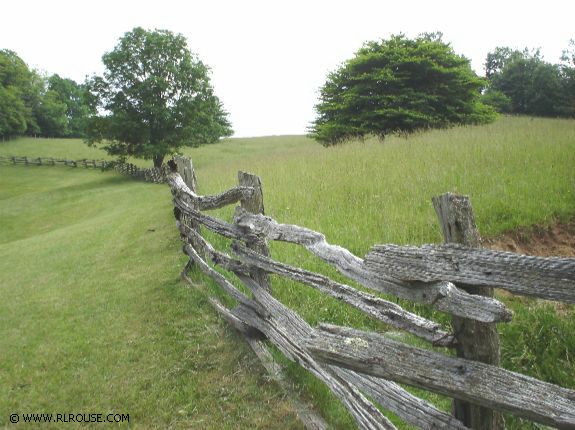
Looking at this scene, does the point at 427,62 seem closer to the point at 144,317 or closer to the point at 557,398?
the point at 144,317

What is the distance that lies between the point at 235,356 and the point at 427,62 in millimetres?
16822

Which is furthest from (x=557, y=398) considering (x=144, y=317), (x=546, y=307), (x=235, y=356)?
(x=144, y=317)

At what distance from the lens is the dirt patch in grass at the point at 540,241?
5066 mm

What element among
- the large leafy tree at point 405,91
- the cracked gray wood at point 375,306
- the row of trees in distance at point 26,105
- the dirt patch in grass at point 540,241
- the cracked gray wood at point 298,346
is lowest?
the cracked gray wood at point 298,346

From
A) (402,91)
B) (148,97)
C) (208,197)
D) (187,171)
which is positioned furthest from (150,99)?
(208,197)

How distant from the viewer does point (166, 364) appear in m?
4.25

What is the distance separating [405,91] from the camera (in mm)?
17453

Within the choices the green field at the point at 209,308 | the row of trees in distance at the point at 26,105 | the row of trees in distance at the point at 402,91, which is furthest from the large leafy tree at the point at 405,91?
the row of trees in distance at the point at 26,105

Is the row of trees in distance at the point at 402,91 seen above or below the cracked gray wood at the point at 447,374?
above

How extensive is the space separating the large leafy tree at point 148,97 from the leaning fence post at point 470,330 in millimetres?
27644

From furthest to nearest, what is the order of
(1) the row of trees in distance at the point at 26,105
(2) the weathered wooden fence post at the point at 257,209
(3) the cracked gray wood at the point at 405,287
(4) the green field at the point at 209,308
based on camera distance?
(1) the row of trees in distance at the point at 26,105 < (2) the weathered wooden fence post at the point at 257,209 < (4) the green field at the point at 209,308 < (3) the cracked gray wood at the point at 405,287

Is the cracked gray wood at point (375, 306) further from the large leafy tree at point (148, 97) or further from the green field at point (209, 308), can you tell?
the large leafy tree at point (148, 97)

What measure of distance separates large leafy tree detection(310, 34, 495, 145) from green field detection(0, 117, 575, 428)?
609cm

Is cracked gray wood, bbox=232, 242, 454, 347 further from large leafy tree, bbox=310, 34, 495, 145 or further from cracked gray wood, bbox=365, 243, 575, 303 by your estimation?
large leafy tree, bbox=310, 34, 495, 145
